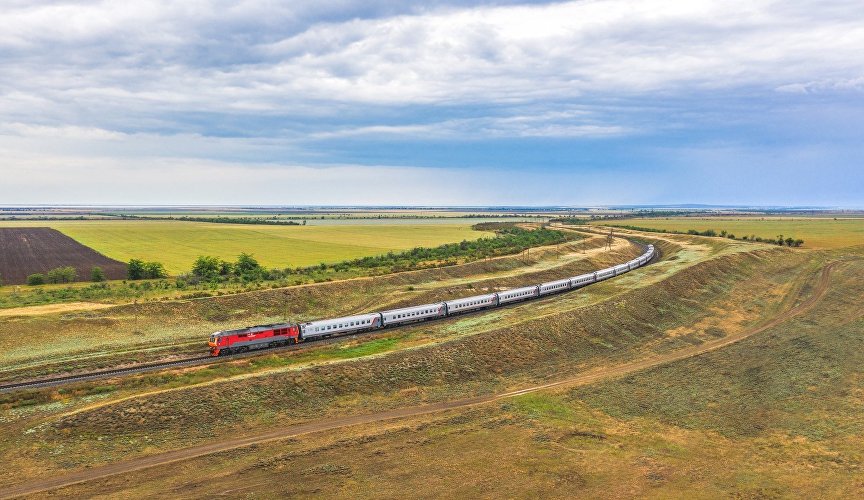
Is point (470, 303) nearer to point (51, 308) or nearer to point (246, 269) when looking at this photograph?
point (246, 269)

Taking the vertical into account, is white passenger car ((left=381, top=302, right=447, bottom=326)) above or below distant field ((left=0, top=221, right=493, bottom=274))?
below

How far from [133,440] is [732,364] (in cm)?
5030

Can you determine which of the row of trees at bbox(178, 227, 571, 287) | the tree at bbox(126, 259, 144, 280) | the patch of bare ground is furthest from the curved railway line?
the tree at bbox(126, 259, 144, 280)

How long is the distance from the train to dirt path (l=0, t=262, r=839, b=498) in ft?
53.8

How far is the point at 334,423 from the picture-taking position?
39188 mm

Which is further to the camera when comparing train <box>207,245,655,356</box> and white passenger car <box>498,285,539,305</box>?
white passenger car <box>498,285,539,305</box>

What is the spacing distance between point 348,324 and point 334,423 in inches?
790

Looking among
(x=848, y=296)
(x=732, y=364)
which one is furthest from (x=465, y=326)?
(x=848, y=296)

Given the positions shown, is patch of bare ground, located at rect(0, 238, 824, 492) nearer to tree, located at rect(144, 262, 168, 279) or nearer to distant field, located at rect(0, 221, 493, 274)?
tree, located at rect(144, 262, 168, 279)

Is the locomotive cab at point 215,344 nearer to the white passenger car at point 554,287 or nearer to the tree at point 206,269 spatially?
the tree at point 206,269

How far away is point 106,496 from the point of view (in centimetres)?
2903

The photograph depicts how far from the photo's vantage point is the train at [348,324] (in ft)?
170

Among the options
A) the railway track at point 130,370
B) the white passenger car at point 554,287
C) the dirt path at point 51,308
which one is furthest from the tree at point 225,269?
the white passenger car at point 554,287

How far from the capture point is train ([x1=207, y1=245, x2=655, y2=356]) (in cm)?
5194
